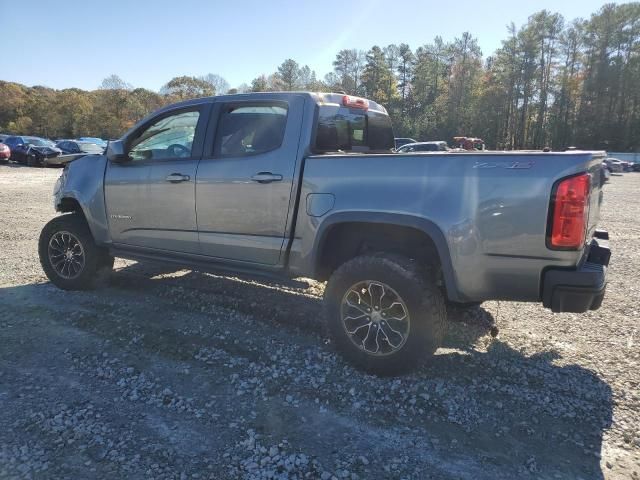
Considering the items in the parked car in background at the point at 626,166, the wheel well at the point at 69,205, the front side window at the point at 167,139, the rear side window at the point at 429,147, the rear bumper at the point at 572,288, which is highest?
Answer: the front side window at the point at 167,139

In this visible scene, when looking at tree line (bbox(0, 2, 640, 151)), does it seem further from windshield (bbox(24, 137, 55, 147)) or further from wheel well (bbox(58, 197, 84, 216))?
Answer: wheel well (bbox(58, 197, 84, 216))

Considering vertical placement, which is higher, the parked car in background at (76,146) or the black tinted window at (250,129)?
the black tinted window at (250,129)

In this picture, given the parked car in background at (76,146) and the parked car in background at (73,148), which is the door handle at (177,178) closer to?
the parked car in background at (73,148)

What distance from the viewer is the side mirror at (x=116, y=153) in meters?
4.84

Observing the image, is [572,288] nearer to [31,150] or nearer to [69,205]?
[69,205]

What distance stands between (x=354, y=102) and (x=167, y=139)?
1.86m

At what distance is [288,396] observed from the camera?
10.5 ft

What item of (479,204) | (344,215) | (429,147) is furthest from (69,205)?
(429,147)

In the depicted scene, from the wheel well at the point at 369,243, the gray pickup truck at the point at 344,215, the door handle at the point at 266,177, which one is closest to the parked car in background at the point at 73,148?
the gray pickup truck at the point at 344,215

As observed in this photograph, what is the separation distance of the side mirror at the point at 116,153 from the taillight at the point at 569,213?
3.96m

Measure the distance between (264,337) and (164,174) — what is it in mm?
1807

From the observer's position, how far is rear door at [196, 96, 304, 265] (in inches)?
154

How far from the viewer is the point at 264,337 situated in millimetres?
4141

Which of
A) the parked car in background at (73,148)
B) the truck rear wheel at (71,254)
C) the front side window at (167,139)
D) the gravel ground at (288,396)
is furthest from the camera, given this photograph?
the parked car in background at (73,148)
